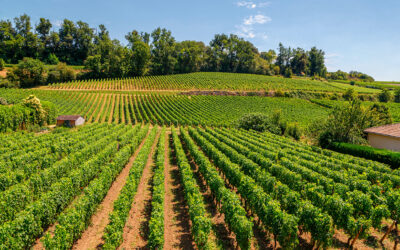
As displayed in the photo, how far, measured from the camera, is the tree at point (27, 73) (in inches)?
2712

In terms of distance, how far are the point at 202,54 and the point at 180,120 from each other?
82845mm

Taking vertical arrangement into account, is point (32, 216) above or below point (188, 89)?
below

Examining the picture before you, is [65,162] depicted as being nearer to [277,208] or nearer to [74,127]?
[277,208]

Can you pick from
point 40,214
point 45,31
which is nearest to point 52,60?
point 45,31

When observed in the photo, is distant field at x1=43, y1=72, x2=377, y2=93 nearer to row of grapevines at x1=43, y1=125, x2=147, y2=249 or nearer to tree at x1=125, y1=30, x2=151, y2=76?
tree at x1=125, y1=30, x2=151, y2=76

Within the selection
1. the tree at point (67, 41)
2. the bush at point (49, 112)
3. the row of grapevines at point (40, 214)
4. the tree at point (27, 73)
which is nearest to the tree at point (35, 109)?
the bush at point (49, 112)

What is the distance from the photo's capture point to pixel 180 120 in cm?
4566

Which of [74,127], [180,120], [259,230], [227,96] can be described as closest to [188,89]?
[227,96]

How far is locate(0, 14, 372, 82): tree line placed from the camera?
89250 mm

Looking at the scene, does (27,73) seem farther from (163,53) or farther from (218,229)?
(218,229)

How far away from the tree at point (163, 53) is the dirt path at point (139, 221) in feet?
308

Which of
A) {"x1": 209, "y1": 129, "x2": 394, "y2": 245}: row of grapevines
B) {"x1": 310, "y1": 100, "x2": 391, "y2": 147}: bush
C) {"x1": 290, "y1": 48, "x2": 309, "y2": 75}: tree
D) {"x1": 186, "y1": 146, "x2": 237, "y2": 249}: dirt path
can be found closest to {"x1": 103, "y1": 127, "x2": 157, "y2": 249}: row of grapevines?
{"x1": 186, "y1": 146, "x2": 237, "y2": 249}: dirt path

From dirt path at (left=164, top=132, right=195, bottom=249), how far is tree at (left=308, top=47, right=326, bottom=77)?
143520 millimetres

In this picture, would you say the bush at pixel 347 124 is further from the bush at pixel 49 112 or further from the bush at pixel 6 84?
the bush at pixel 6 84
